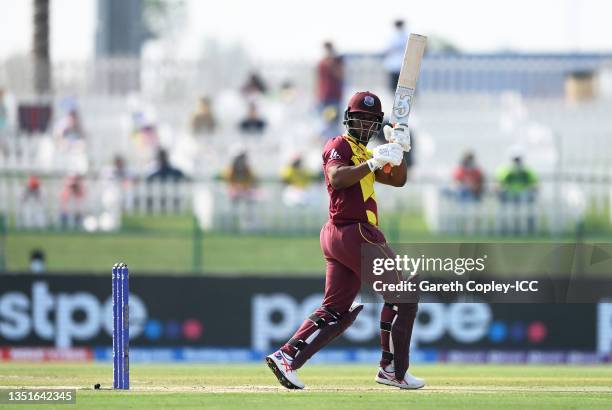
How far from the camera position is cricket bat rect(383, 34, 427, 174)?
1108 cm

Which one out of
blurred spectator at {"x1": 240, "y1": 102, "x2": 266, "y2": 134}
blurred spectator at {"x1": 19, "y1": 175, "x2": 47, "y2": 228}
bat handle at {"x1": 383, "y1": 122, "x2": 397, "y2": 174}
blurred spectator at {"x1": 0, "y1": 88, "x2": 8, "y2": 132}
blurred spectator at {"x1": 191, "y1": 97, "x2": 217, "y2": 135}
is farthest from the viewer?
blurred spectator at {"x1": 240, "y1": 102, "x2": 266, "y2": 134}

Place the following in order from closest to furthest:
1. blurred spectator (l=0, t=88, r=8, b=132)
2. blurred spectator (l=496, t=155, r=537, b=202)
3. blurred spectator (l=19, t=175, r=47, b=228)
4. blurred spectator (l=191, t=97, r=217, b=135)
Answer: blurred spectator (l=496, t=155, r=537, b=202) < blurred spectator (l=19, t=175, r=47, b=228) < blurred spectator (l=0, t=88, r=8, b=132) < blurred spectator (l=191, t=97, r=217, b=135)

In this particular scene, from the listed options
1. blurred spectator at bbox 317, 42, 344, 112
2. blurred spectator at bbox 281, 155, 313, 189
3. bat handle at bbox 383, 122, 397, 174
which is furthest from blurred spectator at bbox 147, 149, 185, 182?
bat handle at bbox 383, 122, 397, 174

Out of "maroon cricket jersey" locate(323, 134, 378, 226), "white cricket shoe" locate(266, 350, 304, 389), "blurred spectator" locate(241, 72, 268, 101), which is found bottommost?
"white cricket shoe" locate(266, 350, 304, 389)

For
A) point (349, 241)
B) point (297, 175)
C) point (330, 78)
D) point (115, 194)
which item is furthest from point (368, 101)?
point (330, 78)

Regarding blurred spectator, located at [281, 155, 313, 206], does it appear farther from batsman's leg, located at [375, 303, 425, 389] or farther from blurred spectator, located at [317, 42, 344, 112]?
batsman's leg, located at [375, 303, 425, 389]

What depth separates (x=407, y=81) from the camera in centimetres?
1117

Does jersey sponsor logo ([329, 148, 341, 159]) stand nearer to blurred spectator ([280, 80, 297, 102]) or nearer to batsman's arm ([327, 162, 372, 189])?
batsman's arm ([327, 162, 372, 189])

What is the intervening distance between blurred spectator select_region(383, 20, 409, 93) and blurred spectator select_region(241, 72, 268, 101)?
422 centimetres

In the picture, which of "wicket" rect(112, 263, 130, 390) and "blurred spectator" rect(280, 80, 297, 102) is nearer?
"wicket" rect(112, 263, 130, 390)

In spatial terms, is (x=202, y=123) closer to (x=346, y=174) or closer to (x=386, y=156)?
(x=346, y=174)

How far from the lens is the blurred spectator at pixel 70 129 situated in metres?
29.3

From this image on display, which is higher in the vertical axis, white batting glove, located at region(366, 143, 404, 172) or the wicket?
white batting glove, located at region(366, 143, 404, 172)

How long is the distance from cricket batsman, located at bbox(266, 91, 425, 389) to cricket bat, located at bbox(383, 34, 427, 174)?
5.4 inches
